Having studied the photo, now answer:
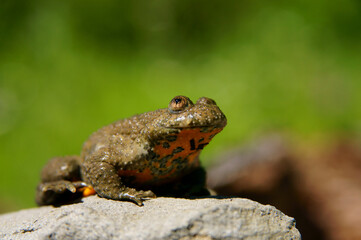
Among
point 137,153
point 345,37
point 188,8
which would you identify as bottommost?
point 137,153

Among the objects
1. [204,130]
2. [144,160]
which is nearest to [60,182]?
[144,160]

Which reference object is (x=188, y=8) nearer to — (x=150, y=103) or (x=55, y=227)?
(x=150, y=103)

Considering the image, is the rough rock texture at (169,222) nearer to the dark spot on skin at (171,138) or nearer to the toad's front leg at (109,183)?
the toad's front leg at (109,183)

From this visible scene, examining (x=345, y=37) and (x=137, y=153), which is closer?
(x=137, y=153)

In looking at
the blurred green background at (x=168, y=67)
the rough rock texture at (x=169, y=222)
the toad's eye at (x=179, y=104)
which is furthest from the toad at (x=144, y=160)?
the blurred green background at (x=168, y=67)

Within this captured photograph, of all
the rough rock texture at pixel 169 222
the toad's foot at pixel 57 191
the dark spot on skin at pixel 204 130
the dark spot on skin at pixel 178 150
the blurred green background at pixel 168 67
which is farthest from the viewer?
the blurred green background at pixel 168 67

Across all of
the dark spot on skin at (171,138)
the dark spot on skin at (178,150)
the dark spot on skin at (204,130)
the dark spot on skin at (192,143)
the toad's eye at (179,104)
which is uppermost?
the toad's eye at (179,104)

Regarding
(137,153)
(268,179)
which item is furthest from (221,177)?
(137,153)

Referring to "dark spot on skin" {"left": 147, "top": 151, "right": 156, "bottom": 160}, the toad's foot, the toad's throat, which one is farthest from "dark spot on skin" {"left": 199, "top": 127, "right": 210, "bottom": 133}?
the toad's foot

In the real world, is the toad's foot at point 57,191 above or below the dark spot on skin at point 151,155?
below
